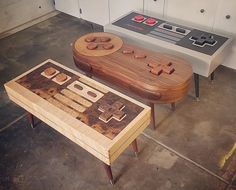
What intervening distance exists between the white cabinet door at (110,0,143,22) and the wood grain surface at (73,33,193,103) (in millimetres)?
774

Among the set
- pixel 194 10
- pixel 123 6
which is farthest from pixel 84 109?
pixel 123 6

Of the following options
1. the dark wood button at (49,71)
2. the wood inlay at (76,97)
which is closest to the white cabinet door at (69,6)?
the dark wood button at (49,71)

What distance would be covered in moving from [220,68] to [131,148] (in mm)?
1248

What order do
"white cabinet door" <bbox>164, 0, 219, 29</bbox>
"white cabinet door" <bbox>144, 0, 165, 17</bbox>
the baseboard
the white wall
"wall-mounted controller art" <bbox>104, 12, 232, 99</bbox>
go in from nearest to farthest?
1. "wall-mounted controller art" <bbox>104, 12, 232, 99</bbox>
2. "white cabinet door" <bbox>164, 0, 219, 29</bbox>
3. "white cabinet door" <bbox>144, 0, 165, 17</bbox>
4. the white wall
5. the baseboard

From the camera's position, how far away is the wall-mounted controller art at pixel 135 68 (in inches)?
73.6

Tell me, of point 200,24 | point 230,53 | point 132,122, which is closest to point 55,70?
point 132,122

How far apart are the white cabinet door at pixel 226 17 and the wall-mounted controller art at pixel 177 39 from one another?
0.48 feet

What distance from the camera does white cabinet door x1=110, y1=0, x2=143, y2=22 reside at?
112 inches

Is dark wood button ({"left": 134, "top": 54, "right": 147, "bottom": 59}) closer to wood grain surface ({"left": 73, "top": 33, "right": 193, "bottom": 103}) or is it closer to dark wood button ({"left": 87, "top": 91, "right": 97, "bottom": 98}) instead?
wood grain surface ({"left": 73, "top": 33, "right": 193, "bottom": 103})

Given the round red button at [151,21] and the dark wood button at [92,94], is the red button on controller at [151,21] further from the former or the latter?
the dark wood button at [92,94]

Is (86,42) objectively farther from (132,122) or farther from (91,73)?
(132,122)

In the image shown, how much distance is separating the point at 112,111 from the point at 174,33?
1048 mm

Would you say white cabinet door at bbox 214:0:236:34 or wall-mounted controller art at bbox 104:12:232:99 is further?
white cabinet door at bbox 214:0:236:34

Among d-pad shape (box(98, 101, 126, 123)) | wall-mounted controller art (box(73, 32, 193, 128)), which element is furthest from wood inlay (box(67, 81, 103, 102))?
wall-mounted controller art (box(73, 32, 193, 128))
